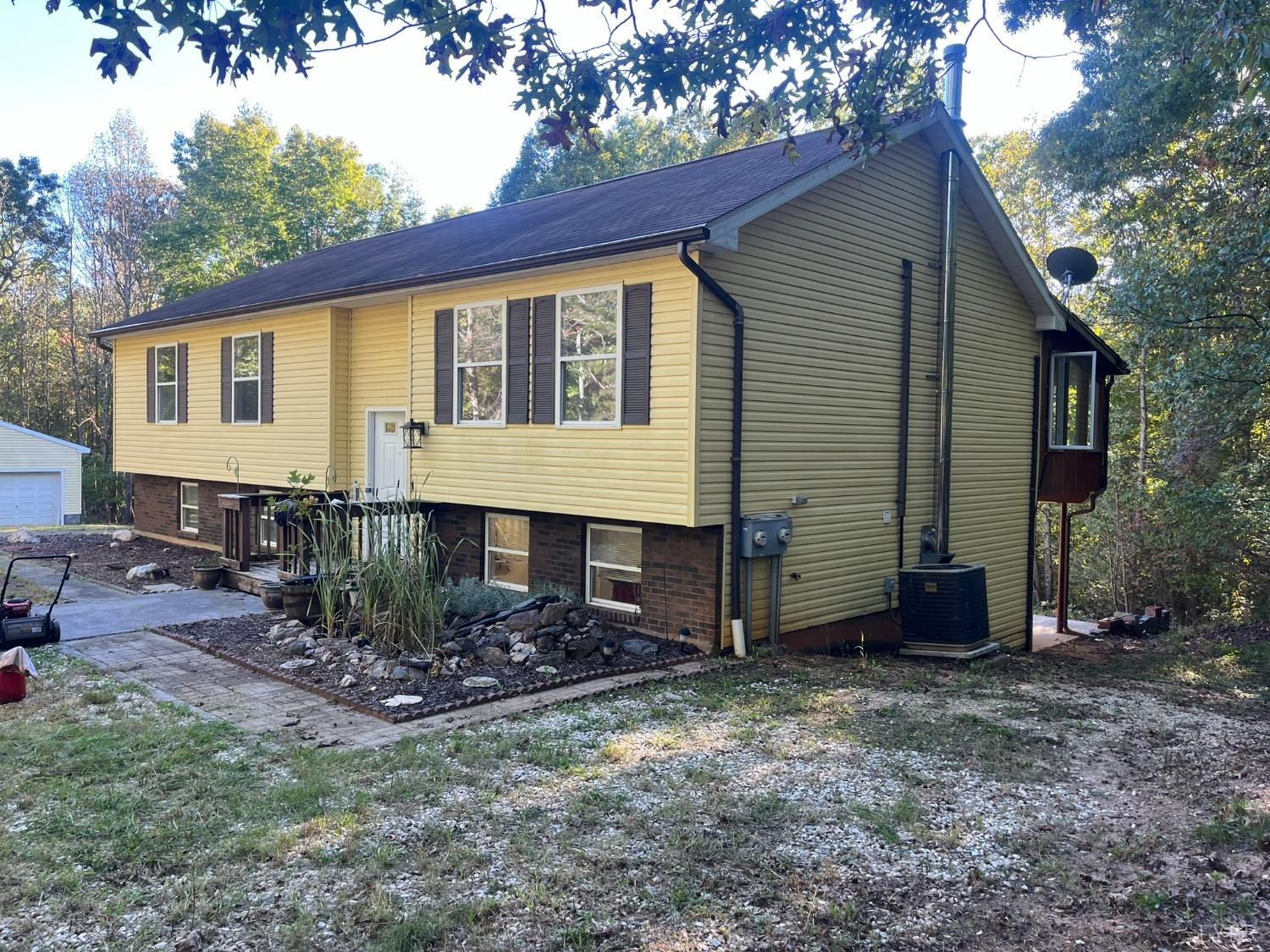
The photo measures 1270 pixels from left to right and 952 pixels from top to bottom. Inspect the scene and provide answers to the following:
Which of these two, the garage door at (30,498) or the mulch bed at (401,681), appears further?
the garage door at (30,498)

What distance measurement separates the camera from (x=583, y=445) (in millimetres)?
9688

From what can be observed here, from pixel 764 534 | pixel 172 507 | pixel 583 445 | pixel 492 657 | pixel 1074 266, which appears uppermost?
pixel 1074 266

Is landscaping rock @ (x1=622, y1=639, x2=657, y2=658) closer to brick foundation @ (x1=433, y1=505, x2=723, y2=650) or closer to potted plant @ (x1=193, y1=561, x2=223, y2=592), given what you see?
brick foundation @ (x1=433, y1=505, x2=723, y2=650)

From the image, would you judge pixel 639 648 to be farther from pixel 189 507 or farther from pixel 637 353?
pixel 189 507

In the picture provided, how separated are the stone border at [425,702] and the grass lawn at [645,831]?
1.89 ft

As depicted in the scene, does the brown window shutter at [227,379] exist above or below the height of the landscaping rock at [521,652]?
above

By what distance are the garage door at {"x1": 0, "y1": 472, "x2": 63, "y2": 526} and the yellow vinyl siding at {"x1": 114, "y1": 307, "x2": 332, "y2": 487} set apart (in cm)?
1522

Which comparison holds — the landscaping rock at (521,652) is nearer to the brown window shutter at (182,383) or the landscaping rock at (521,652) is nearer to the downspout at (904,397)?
the downspout at (904,397)

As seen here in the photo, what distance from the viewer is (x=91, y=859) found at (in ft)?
13.5

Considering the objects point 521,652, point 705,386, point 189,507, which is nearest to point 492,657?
point 521,652

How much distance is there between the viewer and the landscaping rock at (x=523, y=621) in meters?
8.63

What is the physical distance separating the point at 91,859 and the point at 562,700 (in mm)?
3529

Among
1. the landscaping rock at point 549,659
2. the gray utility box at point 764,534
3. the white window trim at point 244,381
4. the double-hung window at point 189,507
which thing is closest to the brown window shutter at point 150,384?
the double-hung window at point 189,507

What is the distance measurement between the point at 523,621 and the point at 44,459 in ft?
94.9
